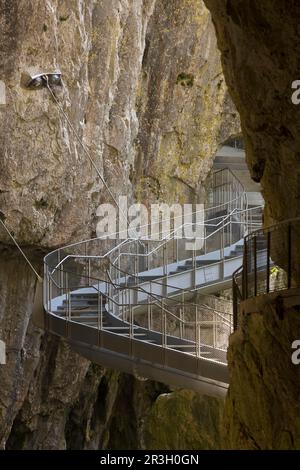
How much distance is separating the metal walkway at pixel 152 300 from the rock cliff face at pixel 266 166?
449 cm

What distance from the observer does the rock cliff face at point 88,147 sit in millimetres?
22453

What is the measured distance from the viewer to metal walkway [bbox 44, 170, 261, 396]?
1903cm

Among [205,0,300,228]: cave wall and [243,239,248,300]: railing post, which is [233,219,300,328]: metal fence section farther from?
[205,0,300,228]: cave wall

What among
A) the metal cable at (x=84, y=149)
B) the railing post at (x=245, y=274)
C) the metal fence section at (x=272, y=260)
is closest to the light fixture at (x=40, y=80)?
the metal cable at (x=84, y=149)

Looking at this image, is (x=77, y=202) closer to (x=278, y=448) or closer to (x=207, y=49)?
(x=207, y=49)

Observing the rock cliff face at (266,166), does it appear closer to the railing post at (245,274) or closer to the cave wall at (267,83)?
the cave wall at (267,83)

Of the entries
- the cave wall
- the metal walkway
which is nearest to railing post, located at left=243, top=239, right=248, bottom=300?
the cave wall

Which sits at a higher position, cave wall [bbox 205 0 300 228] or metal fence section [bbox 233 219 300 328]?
cave wall [bbox 205 0 300 228]

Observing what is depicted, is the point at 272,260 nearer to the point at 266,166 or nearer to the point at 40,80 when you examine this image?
the point at 266,166

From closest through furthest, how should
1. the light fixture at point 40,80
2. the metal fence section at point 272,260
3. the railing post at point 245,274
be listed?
the metal fence section at point 272,260 → the railing post at point 245,274 → the light fixture at point 40,80

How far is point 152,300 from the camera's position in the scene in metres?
22.0

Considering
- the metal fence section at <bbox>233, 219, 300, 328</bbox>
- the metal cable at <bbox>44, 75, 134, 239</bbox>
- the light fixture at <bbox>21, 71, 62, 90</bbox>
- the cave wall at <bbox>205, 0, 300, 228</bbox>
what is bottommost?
the metal fence section at <bbox>233, 219, 300, 328</bbox>

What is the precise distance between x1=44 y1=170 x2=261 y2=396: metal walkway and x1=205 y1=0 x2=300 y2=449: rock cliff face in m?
4.49

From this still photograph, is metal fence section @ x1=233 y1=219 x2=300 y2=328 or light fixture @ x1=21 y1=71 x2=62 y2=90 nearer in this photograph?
metal fence section @ x1=233 y1=219 x2=300 y2=328
